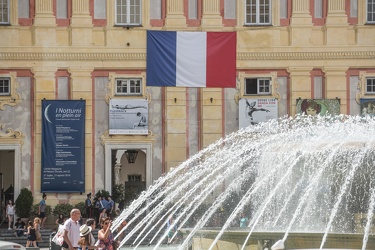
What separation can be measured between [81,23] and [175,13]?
325 cm

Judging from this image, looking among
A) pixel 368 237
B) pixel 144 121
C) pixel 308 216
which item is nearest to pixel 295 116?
pixel 144 121

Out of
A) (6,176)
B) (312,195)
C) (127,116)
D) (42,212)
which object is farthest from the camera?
(6,176)

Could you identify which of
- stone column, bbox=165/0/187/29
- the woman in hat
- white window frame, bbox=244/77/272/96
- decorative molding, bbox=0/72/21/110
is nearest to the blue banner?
decorative molding, bbox=0/72/21/110

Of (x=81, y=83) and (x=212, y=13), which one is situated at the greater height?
(x=212, y=13)

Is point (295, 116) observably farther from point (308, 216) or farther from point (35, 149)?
point (308, 216)

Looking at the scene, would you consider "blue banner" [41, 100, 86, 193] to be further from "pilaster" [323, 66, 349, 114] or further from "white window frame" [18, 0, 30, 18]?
"pilaster" [323, 66, 349, 114]

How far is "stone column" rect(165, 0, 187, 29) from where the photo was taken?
47.6 metres

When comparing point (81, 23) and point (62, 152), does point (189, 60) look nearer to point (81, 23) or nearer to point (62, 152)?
point (81, 23)

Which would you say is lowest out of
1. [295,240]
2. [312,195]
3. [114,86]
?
[295,240]

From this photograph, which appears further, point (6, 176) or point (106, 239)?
point (6, 176)

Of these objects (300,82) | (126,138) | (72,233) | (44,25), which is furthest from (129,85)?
(72,233)

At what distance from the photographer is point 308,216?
30250mm

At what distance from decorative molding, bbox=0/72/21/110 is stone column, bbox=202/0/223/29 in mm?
6772

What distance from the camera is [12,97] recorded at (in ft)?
155
